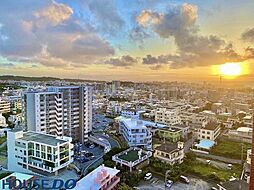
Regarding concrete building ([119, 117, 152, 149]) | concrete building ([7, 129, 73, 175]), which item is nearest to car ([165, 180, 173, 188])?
concrete building ([7, 129, 73, 175])

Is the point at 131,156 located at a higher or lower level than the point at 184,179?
higher

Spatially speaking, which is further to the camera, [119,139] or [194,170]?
[119,139]

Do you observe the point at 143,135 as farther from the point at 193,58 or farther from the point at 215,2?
the point at 215,2

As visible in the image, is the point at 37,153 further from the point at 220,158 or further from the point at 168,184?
the point at 220,158

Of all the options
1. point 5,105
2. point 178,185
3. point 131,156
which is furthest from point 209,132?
point 5,105

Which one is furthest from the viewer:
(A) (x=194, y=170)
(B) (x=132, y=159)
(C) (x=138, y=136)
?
(C) (x=138, y=136)

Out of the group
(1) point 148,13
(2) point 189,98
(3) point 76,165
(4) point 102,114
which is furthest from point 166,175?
(2) point 189,98

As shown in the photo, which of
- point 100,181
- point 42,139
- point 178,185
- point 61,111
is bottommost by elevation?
point 178,185

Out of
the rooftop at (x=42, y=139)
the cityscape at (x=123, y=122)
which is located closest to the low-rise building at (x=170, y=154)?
the cityscape at (x=123, y=122)
